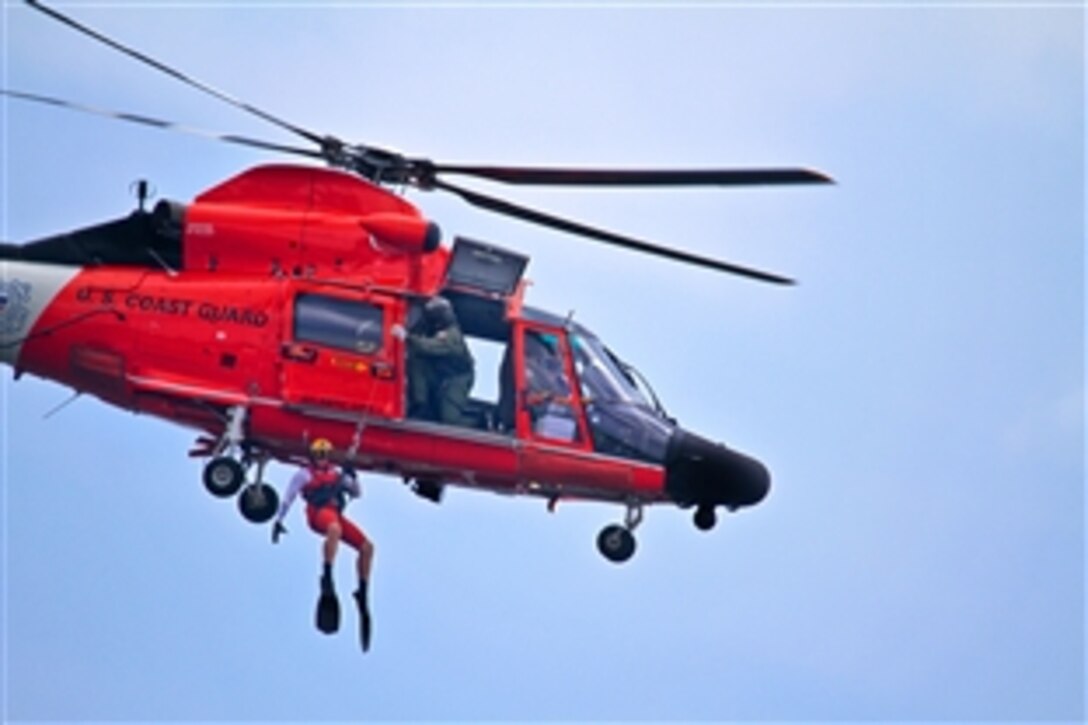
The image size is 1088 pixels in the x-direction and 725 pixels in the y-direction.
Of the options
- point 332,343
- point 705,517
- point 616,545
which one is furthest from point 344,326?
point 705,517

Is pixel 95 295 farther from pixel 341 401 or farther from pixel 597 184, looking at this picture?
pixel 597 184

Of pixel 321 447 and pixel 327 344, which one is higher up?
pixel 327 344

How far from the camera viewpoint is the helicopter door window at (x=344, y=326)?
18.1 m

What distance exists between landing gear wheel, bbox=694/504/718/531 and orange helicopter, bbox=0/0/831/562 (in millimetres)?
24

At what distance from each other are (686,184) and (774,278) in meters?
1.47

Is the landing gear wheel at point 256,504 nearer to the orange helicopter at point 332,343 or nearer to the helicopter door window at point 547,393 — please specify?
the orange helicopter at point 332,343

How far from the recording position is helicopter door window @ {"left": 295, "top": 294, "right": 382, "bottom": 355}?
1811 cm

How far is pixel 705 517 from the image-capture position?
18.4 metres

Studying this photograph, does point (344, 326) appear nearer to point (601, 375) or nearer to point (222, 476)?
point (222, 476)

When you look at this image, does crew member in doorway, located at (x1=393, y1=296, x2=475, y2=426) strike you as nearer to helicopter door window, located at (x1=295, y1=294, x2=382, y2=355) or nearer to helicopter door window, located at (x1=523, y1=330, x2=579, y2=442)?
helicopter door window, located at (x1=295, y1=294, x2=382, y2=355)

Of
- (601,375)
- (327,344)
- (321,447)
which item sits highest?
(327,344)

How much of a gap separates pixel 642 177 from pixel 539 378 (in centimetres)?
253

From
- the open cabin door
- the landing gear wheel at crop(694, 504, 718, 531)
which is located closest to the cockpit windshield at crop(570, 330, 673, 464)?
the landing gear wheel at crop(694, 504, 718, 531)

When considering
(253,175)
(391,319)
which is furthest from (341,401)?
(253,175)
